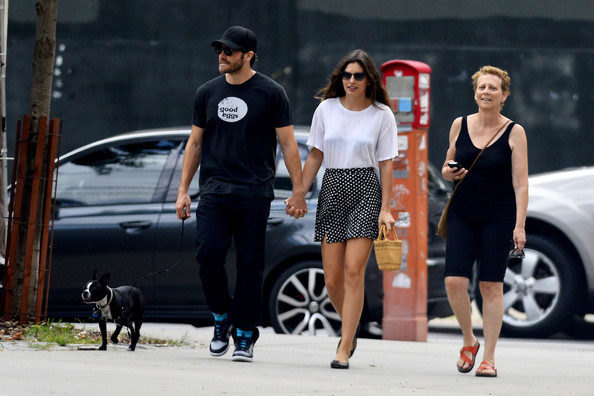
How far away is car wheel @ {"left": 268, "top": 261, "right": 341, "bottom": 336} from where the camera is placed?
32.4 ft

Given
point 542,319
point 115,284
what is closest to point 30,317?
point 115,284

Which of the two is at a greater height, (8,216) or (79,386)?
(8,216)

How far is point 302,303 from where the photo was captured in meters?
9.96

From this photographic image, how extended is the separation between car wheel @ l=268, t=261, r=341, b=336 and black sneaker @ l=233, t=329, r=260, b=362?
241 cm

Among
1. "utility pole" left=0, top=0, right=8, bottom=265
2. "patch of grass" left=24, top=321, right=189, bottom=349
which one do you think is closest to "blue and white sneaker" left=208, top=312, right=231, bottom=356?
"patch of grass" left=24, top=321, right=189, bottom=349

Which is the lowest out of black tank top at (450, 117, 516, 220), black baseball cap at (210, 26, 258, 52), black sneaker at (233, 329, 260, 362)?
black sneaker at (233, 329, 260, 362)

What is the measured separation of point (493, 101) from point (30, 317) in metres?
3.41

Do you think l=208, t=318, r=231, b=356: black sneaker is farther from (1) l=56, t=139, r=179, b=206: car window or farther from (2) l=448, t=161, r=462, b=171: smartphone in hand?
(1) l=56, t=139, r=179, b=206: car window

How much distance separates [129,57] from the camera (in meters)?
16.1

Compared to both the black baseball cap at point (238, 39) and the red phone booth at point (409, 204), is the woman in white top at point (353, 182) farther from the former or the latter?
the red phone booth at point (409, 204)

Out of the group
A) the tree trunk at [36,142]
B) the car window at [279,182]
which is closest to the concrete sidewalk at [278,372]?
the tree trunk at [36,142]

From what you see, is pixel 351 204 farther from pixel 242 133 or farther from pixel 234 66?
pixel 234 66

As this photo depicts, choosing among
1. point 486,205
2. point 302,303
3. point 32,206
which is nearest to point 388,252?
point 486,205

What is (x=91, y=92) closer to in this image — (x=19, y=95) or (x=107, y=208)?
(x=19, y=95)
